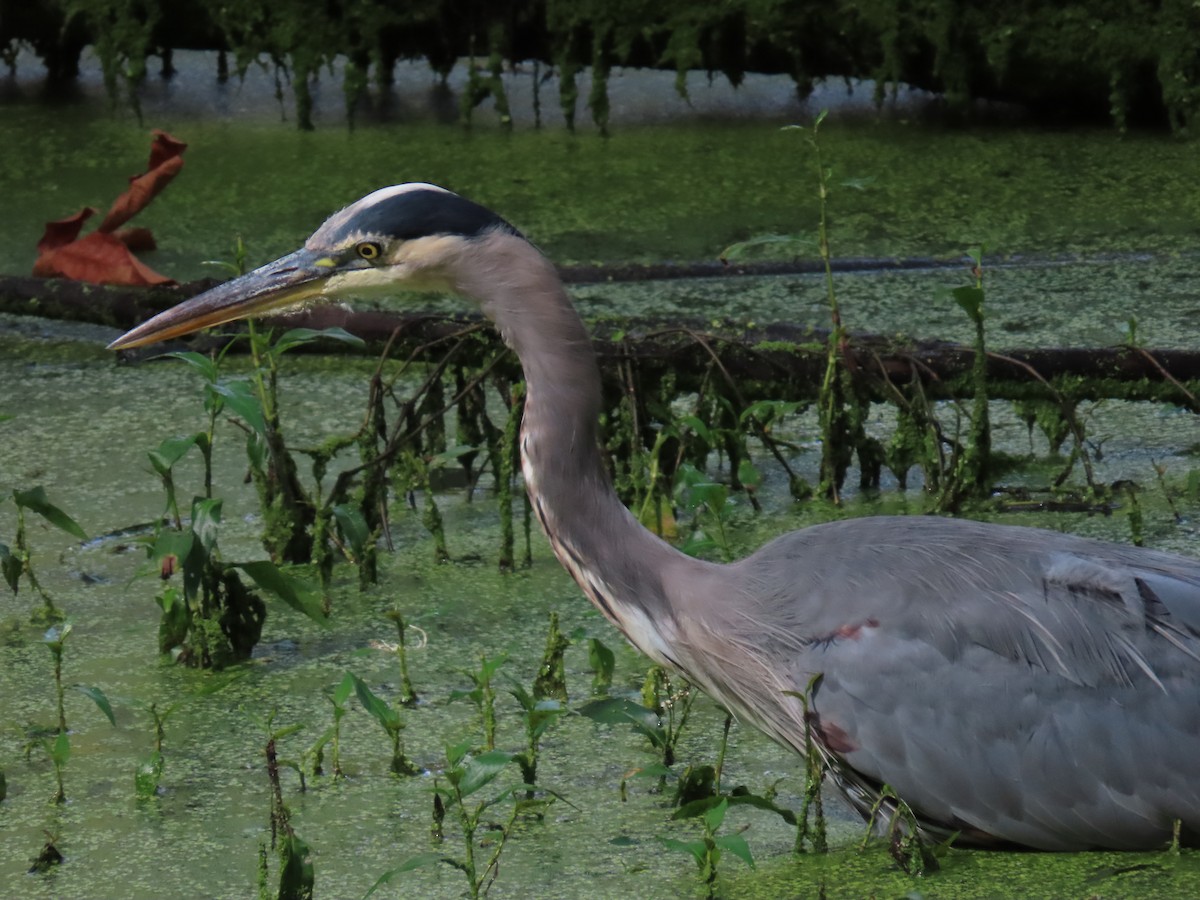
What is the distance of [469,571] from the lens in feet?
13.1

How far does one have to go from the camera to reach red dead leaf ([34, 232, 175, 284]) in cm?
560

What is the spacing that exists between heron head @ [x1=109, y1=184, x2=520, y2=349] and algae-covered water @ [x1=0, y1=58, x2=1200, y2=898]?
617 millimetres

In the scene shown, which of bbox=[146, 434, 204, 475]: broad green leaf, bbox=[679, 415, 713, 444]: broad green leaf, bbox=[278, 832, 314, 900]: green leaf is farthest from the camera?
bbox=[679, 415, 713, 444]: broad green leaf

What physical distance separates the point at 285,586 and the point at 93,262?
2.57 m

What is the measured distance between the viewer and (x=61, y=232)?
5.78m

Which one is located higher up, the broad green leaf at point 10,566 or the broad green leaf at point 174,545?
the broad green leaf at point 174,545

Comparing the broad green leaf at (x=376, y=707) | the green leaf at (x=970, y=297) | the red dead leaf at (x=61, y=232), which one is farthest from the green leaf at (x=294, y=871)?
the red dead leaf at (x=61, y=232)

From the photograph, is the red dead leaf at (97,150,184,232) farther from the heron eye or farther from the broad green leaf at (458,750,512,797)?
the broad green leaf at (458,750,512,797)

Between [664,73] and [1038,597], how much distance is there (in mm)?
6843

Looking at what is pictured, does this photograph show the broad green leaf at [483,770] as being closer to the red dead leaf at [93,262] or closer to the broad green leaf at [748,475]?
the broad green leaf at [748,475]

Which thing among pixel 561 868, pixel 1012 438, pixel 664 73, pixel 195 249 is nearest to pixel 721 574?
pixel 561 868

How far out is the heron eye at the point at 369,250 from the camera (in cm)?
302

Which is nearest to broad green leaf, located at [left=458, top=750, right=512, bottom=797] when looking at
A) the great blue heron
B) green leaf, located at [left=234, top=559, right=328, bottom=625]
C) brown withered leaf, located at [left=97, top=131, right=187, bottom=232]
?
the great blue heron

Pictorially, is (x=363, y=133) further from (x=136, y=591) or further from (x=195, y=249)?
(x=136, y=591)
